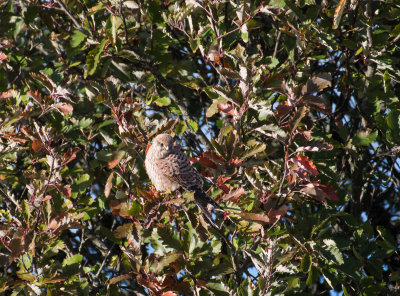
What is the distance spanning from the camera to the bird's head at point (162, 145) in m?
3.21

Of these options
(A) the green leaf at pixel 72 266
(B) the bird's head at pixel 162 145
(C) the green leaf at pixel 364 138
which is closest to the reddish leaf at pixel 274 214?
(B) the bird's head at pixel 162 145

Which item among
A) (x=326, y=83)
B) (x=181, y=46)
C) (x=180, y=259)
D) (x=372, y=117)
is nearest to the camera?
(x=326, y=83)

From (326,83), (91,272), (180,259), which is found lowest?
(91,272)

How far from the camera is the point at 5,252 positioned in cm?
342

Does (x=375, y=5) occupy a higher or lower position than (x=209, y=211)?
higher

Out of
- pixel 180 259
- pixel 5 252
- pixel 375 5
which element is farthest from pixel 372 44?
pixel 5 252

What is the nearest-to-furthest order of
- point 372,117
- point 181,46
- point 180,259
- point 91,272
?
point 180,259, point 91,272, point 372,117, point 181,46

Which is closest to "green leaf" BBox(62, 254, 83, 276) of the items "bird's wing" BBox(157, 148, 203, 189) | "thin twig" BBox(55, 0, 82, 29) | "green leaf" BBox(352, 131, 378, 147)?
"bird's wing" BBox(157, 148, 203, 189)

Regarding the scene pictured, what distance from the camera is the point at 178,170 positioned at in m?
3.30

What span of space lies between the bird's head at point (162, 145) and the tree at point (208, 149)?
0.21 feet

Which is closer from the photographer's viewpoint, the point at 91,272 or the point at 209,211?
the point at 209,211

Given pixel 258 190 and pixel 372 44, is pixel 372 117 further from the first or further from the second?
pixel 258 190

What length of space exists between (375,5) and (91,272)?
262cm

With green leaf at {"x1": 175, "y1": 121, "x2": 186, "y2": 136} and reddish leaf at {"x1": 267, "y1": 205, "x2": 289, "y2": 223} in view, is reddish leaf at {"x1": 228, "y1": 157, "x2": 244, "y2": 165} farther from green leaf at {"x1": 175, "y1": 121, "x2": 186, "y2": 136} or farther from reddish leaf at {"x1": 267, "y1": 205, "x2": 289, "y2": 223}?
green leaf at {"x1": 175, "y1": 121, "x2": 186, "y2": 136}
